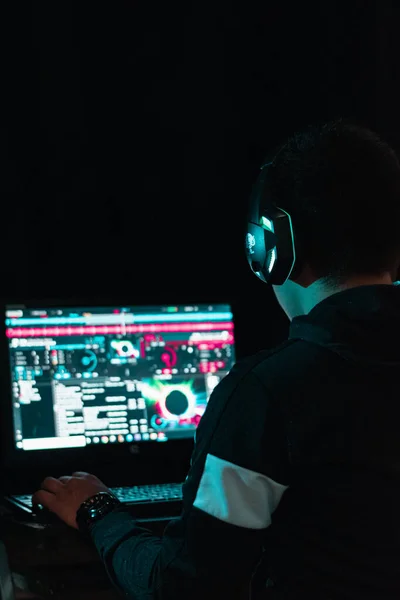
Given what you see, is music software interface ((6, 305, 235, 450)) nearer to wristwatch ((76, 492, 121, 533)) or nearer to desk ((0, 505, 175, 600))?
desk ((0, 505, 175, 600))

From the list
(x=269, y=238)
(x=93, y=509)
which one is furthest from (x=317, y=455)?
(x=93, y=509)

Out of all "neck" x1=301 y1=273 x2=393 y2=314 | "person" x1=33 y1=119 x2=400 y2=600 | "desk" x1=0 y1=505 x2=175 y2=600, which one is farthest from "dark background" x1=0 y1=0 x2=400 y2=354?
"person" x1=33 y1=119 x2=400 y2=600

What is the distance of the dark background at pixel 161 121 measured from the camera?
2025 mm

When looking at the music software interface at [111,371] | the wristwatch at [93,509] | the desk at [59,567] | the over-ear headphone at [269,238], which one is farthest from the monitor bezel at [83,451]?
the over-ear headphone at [269,238]

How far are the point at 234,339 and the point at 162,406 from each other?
0.25 meters

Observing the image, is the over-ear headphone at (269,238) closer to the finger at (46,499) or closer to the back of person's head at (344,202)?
the back of person's head at (344,202)

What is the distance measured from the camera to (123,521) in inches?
47.9

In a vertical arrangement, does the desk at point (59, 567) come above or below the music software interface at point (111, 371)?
below

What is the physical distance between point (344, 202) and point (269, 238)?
160 mm

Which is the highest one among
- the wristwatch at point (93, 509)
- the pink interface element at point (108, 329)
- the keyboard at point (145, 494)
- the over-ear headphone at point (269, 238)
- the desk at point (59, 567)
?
the over-ear headphone at point (269, 238)

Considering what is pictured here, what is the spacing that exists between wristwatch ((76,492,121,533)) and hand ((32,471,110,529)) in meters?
0.01

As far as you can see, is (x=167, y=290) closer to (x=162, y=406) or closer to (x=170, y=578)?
(x=162, y=406)

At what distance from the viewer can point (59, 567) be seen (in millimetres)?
1432

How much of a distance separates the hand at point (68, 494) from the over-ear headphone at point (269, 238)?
45 cm
